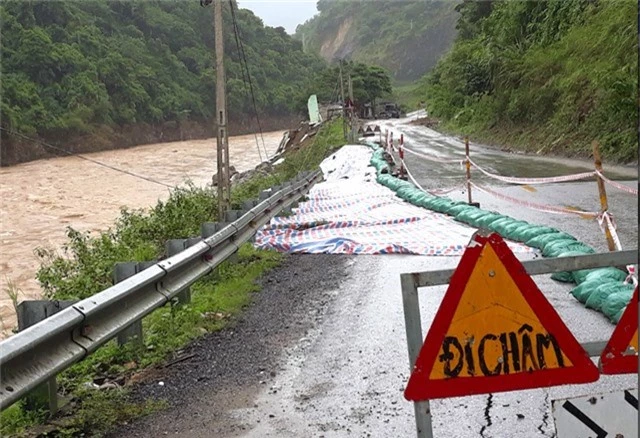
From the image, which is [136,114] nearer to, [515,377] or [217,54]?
[217,54]

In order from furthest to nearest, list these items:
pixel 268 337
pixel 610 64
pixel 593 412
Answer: pixel 610 64, pixel 268 337, pixel 593 412

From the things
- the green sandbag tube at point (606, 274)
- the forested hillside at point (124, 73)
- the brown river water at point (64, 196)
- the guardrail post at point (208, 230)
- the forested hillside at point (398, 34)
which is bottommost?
the brown river water at point (64, 196)

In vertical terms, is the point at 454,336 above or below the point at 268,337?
above

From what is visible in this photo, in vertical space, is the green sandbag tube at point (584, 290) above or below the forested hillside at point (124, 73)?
below

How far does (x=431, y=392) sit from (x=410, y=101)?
11250 cm

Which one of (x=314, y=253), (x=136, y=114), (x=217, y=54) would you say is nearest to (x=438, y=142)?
(x=217, y=54)

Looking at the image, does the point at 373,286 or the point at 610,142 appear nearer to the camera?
the point at 373,286

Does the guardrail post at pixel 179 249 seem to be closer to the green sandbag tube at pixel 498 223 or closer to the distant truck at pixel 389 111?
the green sandbag tube at pixel 498 223

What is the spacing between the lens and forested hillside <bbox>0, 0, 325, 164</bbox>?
60906 millimetres

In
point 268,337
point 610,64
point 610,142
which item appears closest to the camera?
point 268,337

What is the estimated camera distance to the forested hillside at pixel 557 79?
20.9 meters

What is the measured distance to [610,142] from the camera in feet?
67.8

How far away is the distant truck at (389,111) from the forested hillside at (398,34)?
8076 centimetres

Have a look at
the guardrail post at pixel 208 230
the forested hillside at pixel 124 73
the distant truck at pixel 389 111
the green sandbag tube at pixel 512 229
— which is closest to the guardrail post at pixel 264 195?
the guardrail post at pixel 208 230
